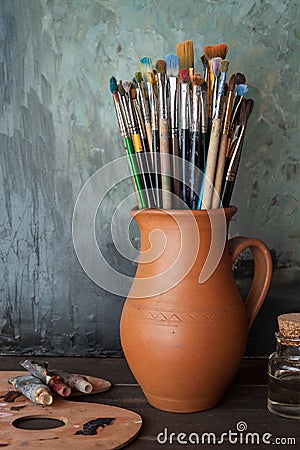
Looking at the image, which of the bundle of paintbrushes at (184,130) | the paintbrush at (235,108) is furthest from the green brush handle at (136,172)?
the paintbrush at (235,108)

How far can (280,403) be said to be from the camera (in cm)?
75

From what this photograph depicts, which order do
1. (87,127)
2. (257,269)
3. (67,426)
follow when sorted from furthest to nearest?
(87,127), (257,269), (67,426)

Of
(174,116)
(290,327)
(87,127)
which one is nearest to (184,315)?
(290,327)

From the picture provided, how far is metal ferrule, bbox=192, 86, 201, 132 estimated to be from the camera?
75cm

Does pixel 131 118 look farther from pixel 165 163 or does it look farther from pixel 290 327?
pixel 290 327

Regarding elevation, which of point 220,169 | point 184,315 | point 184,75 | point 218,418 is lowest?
point 218,418

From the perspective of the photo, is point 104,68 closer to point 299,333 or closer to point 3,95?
point 3,95

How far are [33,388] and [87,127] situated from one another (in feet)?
1.21

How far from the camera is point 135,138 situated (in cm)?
78

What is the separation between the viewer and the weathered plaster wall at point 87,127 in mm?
935

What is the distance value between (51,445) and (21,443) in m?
0.03

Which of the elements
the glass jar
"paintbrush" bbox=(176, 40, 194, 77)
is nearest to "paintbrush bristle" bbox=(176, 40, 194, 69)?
"paintbrush" bbox=(176, 40, 194, 77)

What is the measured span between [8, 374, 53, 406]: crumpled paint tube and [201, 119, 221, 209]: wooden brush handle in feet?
0.89

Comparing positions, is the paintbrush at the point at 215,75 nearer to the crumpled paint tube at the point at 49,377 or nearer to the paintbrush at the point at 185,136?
the paintbrush at the point at 185,136
